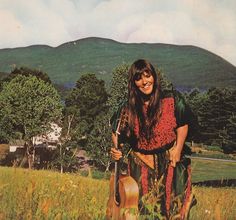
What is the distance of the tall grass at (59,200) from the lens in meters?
2.97

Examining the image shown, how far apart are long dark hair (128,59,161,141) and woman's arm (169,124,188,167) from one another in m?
0.19

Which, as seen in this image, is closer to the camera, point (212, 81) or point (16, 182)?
point (16, 182)

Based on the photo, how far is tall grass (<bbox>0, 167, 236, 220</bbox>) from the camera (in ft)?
9.76

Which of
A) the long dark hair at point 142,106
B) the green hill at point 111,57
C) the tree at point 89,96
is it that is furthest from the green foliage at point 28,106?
the long dark hair at point 142,106

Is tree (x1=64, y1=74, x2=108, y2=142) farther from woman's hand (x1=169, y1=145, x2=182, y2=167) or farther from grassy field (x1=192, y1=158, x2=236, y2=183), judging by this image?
woman's hand (x1=169, y1=145, x2=182, y2=167)

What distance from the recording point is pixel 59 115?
24922 mm

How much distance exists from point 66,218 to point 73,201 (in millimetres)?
570

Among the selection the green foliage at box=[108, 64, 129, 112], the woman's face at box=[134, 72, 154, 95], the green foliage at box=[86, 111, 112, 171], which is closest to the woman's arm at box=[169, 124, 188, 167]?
the woman's face at box=[134, 72, 154, 95]

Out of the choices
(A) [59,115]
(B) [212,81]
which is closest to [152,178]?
(B) [212,81]

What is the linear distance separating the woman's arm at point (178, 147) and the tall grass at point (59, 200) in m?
0.40

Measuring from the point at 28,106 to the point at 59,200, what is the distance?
69.0 feet

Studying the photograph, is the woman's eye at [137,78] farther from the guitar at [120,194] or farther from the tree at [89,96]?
the tree at [89,96]

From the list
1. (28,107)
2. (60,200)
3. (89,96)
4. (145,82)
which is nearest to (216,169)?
(28,107)

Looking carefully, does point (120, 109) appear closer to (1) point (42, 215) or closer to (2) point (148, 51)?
(1) point (42, 215)
